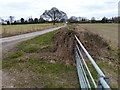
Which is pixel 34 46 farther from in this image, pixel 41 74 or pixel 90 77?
pixel 90 77

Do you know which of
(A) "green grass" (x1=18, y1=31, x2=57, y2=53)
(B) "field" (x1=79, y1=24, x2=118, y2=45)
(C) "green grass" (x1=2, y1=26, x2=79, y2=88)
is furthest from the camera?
(B) "field" (x1=79, y1=24, x2=118, y2=45)

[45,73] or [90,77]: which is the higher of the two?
[90,77]

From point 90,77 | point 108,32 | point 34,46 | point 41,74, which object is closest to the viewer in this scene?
point 90,77

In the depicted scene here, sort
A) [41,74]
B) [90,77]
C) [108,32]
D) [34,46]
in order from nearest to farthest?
[90,77], [41,74], [34,46], [108,32]

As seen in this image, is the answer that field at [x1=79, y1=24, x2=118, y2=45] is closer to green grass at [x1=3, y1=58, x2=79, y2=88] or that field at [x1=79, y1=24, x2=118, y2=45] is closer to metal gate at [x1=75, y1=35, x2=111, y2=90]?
green grass at [x1=3, y1=58, x2=79, y2=88]

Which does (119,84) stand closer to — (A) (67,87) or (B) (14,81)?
(A) (67,87)

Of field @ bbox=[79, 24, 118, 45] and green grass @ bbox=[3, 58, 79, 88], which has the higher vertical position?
field @ bbox=[79, 24, 118, 45]

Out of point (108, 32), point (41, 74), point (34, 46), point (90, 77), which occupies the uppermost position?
point (108, 32)

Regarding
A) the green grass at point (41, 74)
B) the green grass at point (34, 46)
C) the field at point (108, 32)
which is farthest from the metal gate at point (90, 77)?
the field at point (108, 32)

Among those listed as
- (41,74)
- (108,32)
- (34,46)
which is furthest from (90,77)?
(108,32)

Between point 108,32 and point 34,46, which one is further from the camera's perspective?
point 108,32

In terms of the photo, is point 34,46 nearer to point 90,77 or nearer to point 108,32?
point 90,77

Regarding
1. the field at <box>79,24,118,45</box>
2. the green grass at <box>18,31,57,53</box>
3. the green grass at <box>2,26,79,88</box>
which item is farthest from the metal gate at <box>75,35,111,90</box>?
the field at <box>79,24,118,45</box>

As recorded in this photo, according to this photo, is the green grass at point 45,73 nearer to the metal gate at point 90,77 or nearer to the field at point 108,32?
the metal gate at point 90,77
